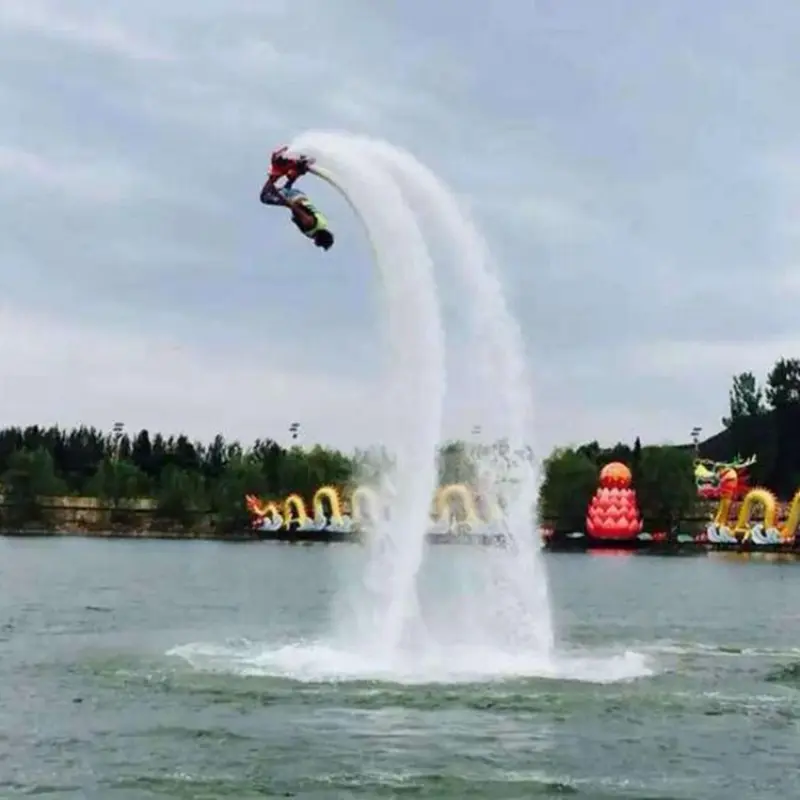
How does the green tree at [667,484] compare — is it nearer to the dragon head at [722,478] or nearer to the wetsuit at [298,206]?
the dragon head at [722,478]

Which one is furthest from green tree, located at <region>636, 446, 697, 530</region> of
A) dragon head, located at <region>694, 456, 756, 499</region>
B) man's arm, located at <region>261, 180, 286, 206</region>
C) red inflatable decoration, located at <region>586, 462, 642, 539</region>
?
man's arm, located at <region>261, 180, 286, 206</region>

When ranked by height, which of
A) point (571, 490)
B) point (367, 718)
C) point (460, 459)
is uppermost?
point (571, 490)

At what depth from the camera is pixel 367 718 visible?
32094 millimetres

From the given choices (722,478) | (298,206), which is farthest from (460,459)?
(722,478)

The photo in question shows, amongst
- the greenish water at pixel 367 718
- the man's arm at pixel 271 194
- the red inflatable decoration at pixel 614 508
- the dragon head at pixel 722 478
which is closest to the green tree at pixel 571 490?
Result: the red inflatable decoration at pixel 614 508

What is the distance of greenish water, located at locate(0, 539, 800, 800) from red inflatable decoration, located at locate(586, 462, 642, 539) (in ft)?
377

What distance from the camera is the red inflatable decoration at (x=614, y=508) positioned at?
6895 inches

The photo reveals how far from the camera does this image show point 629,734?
31359 millimetres

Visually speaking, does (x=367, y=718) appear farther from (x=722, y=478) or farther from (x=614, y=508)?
(x=614, y=508)

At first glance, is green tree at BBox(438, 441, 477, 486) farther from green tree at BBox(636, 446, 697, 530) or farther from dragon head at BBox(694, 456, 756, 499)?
green tree at BBox(636, 446, 697, 530)

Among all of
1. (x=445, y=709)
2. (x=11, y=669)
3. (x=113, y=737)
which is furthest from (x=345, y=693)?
(x=11, y=669)

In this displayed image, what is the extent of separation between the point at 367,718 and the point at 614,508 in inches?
5873

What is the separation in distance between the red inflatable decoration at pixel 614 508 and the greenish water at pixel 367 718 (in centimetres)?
11496

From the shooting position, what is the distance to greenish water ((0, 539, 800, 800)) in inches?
1067
